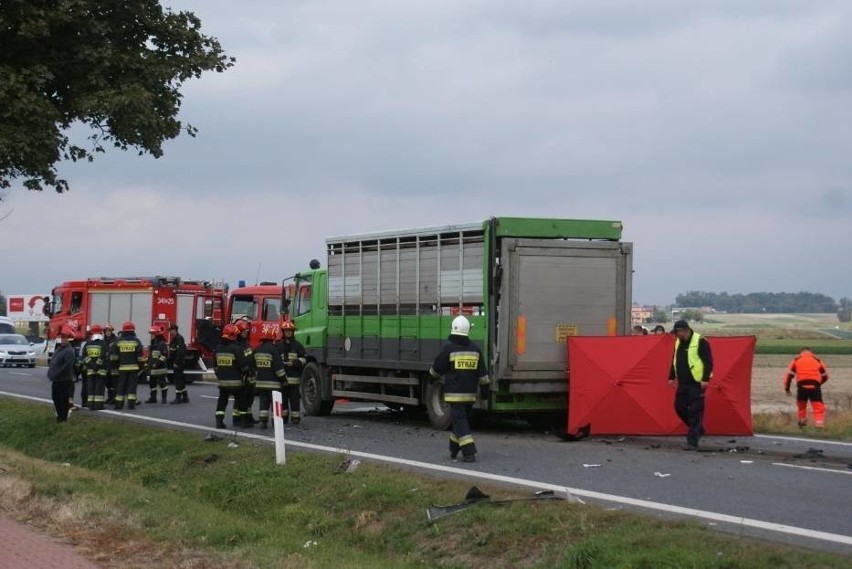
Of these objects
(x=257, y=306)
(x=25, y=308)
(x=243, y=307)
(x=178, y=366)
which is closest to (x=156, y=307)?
(x=243, y=307)

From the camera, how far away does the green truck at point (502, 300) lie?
55.2ft

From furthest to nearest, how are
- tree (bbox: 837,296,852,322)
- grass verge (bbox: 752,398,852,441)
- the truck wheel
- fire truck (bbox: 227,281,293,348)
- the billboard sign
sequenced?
1. tree (bbox: 837,296,852,322)
2. the billboard sign
3. fire truck (bbox: 227,281,293,348)
4. the truck wheel
5. grass verge (bbox: 752,398,852,441)

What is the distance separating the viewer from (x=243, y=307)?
1243 inches

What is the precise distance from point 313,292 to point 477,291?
5.71m

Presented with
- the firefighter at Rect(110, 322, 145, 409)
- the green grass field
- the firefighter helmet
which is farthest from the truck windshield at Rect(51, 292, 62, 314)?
the green grass field

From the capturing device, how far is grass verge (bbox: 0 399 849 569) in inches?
333

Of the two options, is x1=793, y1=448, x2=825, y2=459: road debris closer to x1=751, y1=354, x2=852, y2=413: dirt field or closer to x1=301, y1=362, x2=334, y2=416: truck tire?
x1=301, y1=362, x2=334, y2=416: truck tire

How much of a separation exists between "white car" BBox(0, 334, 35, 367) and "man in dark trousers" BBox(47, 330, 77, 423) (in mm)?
29411

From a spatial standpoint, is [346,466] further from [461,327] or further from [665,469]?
[665,469]

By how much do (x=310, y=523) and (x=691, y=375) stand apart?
5749 millimetres

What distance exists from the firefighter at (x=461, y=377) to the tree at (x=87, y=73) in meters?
6.48

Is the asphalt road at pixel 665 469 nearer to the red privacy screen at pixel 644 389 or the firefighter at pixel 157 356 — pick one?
the red privacy screen at pixel 644 389

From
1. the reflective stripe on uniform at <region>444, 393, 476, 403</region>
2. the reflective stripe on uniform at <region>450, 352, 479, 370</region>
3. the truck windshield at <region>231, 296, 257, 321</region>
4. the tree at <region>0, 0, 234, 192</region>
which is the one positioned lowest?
the reflective stripe on uniform at <region>444, 393, 476, 403</region>

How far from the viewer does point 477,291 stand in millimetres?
17031
